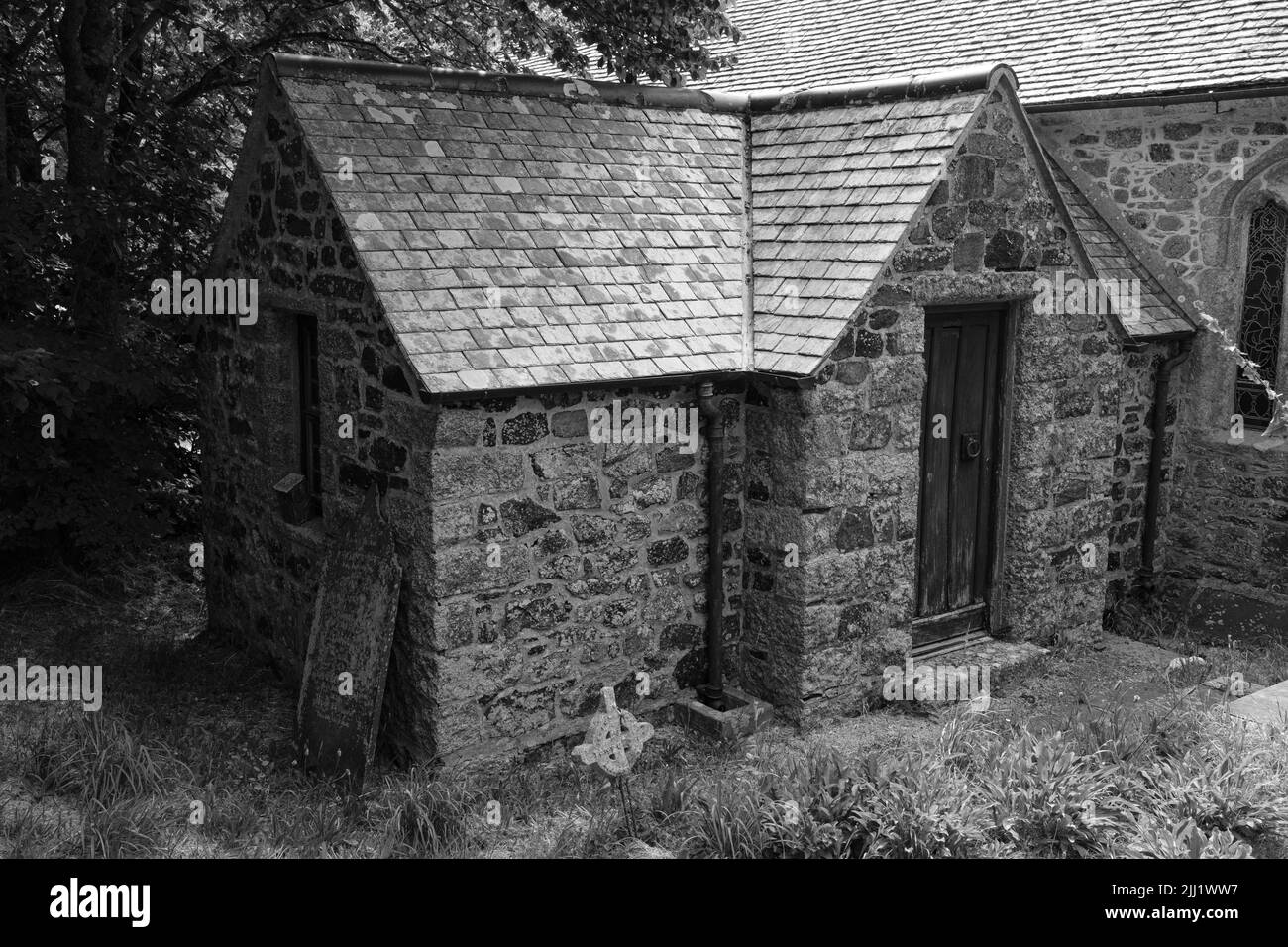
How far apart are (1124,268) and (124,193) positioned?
8.82 metres

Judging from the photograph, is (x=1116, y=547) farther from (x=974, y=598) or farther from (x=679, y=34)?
(x=679, y=34)

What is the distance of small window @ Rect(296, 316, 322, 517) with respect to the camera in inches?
329

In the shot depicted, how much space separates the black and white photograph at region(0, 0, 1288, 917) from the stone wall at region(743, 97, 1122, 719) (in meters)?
0.03

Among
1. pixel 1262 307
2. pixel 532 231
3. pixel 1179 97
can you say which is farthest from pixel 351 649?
pixel 1262 307

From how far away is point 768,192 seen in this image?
892cm

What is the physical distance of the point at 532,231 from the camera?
764 centimetres

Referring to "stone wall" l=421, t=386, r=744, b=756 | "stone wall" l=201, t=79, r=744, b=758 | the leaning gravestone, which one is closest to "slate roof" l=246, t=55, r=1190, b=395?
"stone wall" l=201, t=79, r=744, b=758

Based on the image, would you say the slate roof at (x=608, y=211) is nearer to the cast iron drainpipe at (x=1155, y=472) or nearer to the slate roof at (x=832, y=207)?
the slate roof at (x=832, y=207)

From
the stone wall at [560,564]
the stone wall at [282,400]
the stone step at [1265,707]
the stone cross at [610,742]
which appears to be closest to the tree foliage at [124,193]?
the stone wall at [282,400]

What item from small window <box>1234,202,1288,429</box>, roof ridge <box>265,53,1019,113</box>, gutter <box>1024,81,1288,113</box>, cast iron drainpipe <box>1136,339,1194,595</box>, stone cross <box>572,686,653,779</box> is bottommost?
stone cross <box>572,686,653,779</box>

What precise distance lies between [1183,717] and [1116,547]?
14.2ft

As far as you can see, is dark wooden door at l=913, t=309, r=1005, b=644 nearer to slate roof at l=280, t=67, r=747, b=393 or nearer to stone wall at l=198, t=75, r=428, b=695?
slate roof at l=280, t=67, r=747, b=393

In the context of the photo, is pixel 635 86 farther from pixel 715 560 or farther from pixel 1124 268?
pixel 1124 268
